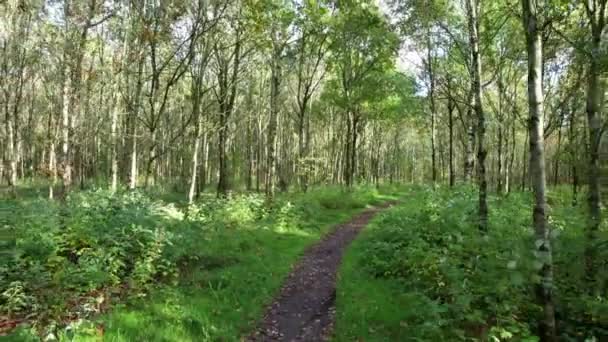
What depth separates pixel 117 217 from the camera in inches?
383

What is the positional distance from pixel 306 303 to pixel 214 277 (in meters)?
2.06

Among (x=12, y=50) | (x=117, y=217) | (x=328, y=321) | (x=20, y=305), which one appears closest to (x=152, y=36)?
(x=117, y=217)

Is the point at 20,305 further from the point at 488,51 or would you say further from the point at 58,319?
the point at 488,51

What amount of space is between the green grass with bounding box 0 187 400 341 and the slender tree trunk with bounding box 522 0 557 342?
442 cm

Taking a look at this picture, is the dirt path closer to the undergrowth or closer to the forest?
the forest

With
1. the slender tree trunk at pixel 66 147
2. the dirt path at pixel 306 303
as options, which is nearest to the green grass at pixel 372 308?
the dirt path at pixel 306 303

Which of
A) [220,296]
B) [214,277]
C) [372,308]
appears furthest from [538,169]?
[214,277]

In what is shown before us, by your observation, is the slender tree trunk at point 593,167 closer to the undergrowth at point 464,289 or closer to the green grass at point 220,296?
the undergrowth at point 464,289

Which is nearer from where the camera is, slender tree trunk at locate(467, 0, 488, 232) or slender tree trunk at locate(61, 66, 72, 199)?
slender tree trunk at locate(467, 0, 488, 232)

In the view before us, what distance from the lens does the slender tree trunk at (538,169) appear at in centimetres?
504

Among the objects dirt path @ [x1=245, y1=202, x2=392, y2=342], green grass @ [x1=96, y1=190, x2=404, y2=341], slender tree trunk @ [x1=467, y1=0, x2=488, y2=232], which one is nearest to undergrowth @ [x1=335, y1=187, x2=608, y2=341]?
dirt path @ [x1=245, y1=202, x2=392, y2=342]

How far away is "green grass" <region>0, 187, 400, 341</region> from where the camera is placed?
20.7 ft

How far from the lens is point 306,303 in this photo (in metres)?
8.48

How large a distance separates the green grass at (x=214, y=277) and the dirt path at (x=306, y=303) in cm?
26
